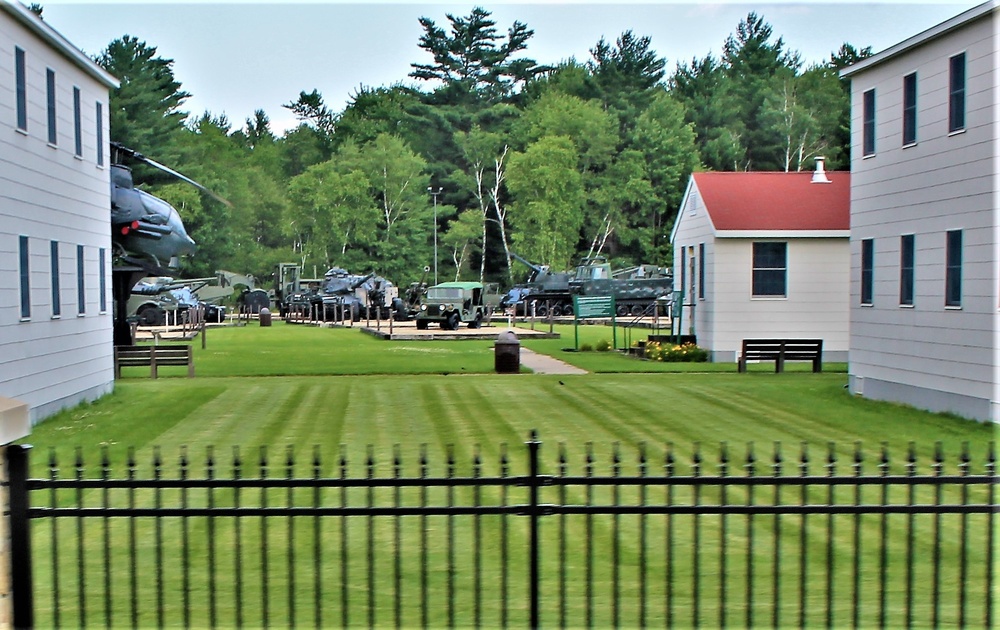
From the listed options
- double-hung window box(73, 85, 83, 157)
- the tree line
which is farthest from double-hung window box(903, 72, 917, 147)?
the tree line

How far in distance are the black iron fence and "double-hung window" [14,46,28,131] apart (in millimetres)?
7793

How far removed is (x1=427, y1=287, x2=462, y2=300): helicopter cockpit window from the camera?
46.5 metres

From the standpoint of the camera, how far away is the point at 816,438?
572 inches

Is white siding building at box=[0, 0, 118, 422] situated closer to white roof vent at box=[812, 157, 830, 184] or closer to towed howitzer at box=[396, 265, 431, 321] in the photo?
white roof vent at box=[812, 157, 830, 184]

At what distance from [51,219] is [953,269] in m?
13.4

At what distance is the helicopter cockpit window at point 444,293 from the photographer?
4647cm

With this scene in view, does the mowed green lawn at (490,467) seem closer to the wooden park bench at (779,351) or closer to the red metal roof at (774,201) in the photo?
the wooden park bench at (779,351)

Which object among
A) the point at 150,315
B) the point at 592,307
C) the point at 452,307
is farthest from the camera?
the point at 150,315

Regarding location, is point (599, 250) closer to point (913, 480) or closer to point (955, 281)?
point (955, 281)

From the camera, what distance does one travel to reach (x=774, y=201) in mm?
30047

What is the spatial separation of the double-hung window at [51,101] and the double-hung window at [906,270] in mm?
13315

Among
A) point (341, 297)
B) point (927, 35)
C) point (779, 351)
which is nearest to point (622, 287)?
point (341, 297)

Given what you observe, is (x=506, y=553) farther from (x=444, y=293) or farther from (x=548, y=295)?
(x=548, y=295)

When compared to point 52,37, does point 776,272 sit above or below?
below
